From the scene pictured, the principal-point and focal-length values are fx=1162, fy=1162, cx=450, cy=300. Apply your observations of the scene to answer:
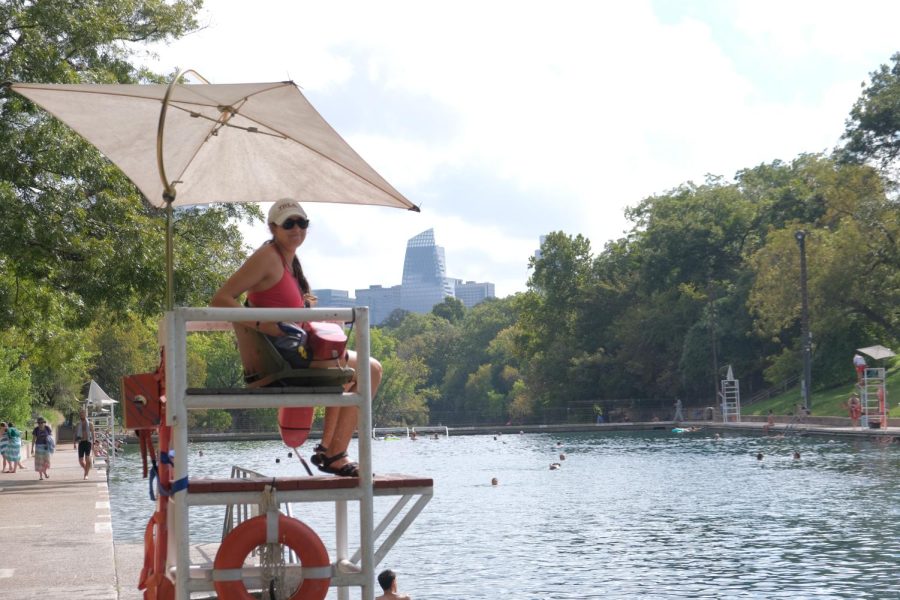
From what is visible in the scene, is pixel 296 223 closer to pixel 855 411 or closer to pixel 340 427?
pixel 340 427

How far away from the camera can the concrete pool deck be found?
9758 mm

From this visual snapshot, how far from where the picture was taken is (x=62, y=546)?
498 inches

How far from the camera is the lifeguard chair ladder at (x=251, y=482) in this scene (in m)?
4.75

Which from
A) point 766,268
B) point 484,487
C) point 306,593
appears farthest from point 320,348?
point 766,268

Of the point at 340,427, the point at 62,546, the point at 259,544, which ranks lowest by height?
the point at 62,546

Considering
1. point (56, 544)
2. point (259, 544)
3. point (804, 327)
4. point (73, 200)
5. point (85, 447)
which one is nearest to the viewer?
point (259, 544)

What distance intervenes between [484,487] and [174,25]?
1663 cm

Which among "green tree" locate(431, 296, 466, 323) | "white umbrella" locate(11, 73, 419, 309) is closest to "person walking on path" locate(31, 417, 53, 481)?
"white umbrella" locate(11, 73, 419, 309)

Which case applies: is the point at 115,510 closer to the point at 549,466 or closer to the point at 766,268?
the point at 549,466

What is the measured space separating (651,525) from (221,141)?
1774cm

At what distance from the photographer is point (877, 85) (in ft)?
215

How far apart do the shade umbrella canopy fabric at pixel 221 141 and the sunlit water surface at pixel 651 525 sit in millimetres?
8434

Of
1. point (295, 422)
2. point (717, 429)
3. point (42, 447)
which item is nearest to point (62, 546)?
point (295, 422)

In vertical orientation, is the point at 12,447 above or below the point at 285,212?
below
